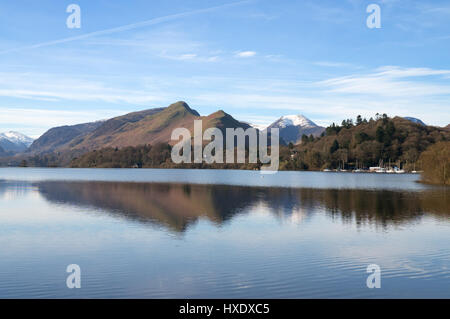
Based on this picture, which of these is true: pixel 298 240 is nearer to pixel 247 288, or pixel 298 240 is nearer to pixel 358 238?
pixel 358 238

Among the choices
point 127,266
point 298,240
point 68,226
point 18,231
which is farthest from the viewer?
point 68,226

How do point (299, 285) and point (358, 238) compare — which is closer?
point (299, 285)

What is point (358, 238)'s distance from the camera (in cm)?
2994

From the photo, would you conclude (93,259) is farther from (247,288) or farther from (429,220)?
(429,220)

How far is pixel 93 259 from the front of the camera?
76.0 ft

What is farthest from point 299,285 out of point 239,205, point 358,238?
point 239,205

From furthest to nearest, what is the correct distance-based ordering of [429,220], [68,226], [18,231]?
[429,220] → [68,226] → [18,231]

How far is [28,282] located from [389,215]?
34955mm

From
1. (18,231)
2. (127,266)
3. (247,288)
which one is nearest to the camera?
(247,288)

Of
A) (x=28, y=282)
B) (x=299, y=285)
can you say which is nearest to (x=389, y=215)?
(x=299, y=285)

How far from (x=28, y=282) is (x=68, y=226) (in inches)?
656
